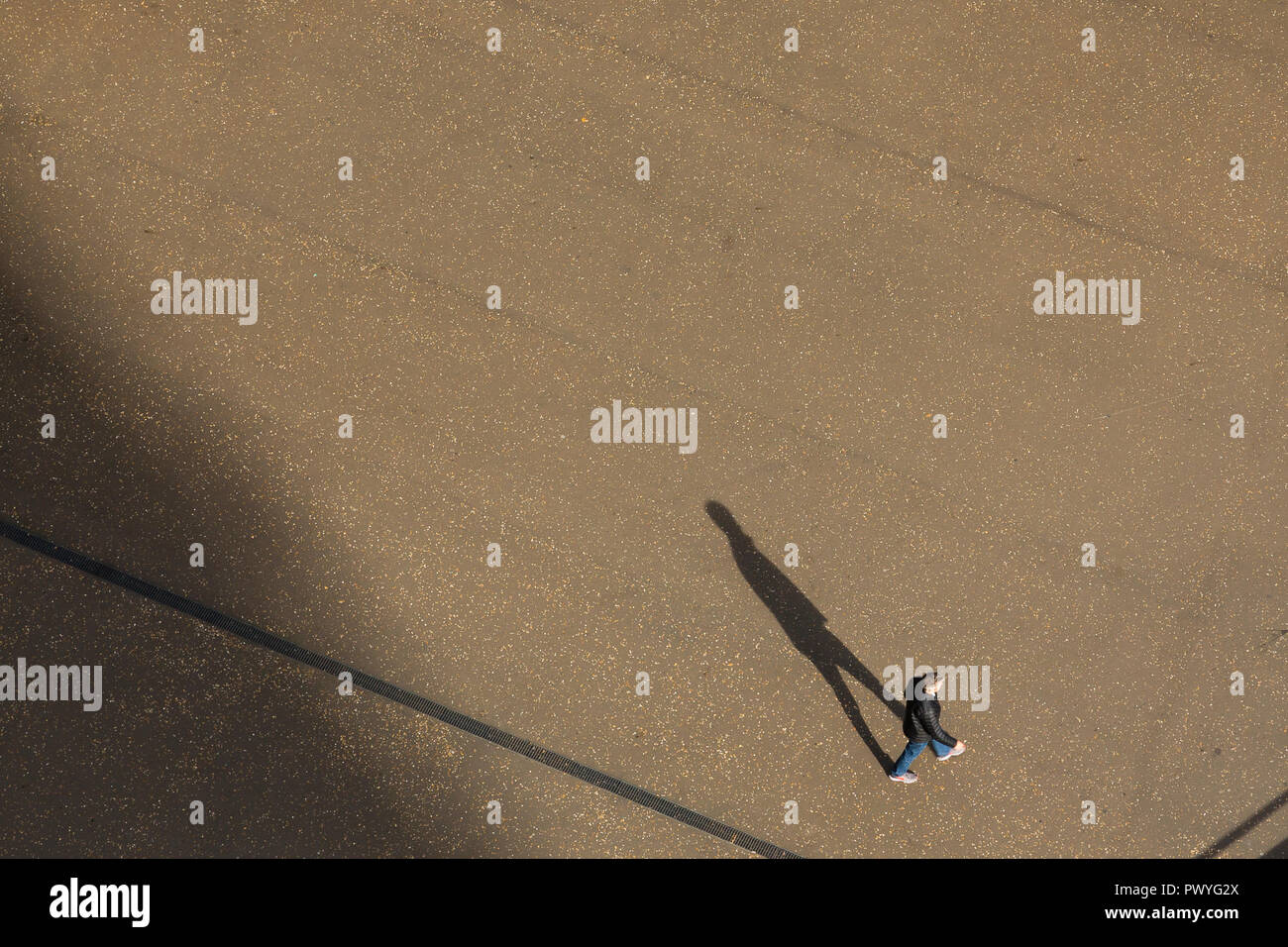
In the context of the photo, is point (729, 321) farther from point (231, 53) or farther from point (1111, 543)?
point (231, 53)

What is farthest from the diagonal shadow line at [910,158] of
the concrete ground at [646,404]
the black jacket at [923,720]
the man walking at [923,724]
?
the black jacket at [923,720]

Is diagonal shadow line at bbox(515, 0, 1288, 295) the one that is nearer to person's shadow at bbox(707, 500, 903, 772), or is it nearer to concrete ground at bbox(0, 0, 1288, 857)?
concrete ground at bbox(0, 0, 1288, 857)

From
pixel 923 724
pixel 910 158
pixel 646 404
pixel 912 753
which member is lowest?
pixel 912 753

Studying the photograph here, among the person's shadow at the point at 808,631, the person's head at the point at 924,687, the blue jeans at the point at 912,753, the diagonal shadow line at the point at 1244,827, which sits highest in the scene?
the person's shadow at the point at 808,631

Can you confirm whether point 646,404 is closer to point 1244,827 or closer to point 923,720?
point 923,720

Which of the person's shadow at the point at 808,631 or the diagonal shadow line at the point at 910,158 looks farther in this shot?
the diagonal shadow line at the point at 910,158

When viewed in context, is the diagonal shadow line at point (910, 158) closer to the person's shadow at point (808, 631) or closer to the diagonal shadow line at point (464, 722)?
the person's shadow at point (808, 631)

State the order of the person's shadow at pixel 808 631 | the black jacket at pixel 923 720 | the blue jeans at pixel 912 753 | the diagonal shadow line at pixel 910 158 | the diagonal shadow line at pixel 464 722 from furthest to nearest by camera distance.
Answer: the diagonal shadow line at pixel 910 158 → the person's shadow at pixel 808 631 → the diagonal shadow line at pixel 464 722 → the blue jeans at pixel 912 753 → the black jacket at pixel 923 720

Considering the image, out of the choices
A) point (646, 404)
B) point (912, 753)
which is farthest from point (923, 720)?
point (646, 404)
